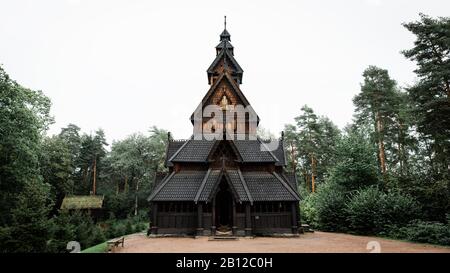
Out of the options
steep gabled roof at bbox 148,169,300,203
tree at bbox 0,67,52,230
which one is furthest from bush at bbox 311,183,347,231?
tree at bbox 0,67,52,230

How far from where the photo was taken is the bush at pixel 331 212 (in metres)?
22.1

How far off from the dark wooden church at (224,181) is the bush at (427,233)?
22.6 ft

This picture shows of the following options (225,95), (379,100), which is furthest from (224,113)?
Answer: (379,100)

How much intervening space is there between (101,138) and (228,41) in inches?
1861

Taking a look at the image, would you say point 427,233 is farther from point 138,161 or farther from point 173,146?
point 138,161

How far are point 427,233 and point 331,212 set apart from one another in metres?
7.87

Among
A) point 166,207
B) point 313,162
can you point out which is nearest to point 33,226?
point 166,207

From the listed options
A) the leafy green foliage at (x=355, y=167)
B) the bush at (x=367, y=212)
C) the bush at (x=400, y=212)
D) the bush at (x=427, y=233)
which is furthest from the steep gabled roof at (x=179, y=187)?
the bush at (x=427, y=233)

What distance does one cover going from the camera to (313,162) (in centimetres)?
4284

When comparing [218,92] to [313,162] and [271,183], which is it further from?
[313,162]

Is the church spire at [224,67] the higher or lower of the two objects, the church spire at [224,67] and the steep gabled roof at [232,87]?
the higher

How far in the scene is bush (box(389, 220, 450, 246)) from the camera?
578 inches

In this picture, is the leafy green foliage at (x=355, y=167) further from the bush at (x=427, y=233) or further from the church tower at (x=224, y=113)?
the church tower at (x=224, y=113)

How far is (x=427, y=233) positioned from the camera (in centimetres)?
1553
